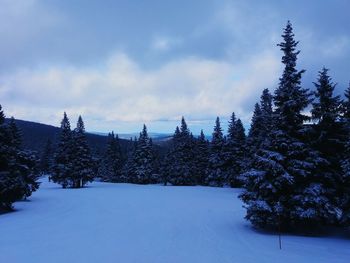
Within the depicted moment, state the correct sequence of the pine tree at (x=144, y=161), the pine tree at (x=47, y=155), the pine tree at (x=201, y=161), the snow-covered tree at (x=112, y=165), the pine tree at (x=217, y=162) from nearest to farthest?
the pine tree at (x=217, y=162) → the pine tree at (x=201, y=161) → the pine tree at (x=144, y=161) → the snow-covered tree at (x=112, y=165) → the pine tree at (x=47, y=155)

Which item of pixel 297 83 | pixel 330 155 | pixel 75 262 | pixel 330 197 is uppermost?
pixel 297 83

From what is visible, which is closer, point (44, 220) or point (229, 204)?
point (44, 220)

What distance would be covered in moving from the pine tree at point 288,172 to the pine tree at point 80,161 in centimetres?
4230

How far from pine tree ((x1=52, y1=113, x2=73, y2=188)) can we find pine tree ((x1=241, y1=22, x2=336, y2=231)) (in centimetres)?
4324

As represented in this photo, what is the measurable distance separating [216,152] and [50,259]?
4960 cm

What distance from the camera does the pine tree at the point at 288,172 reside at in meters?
18.8

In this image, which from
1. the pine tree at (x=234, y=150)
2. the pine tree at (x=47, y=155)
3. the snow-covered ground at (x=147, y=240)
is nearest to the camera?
the snow-covered ground at (x=147, y=240)

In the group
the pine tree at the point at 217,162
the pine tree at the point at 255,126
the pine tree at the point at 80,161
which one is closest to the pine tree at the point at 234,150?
the pine tree at the point at 217,162

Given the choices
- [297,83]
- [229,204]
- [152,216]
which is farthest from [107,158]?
[297,83]

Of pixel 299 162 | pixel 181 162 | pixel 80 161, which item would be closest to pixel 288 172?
pixel 299 162

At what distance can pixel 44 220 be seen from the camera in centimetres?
2291

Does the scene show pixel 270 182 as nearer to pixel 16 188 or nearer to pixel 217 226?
pixel 217 226

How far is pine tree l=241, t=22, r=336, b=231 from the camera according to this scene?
1878 cm

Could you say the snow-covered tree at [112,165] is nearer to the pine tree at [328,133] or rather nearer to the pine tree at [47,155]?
the pine tree at [47,155]
